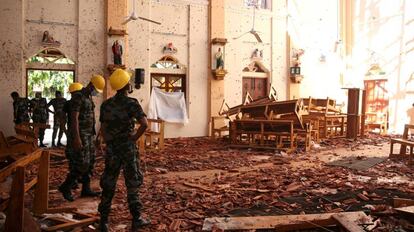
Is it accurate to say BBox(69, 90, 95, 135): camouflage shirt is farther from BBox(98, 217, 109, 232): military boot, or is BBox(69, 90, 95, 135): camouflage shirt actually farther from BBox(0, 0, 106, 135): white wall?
BBox(0, 0, 106, 135): white wall

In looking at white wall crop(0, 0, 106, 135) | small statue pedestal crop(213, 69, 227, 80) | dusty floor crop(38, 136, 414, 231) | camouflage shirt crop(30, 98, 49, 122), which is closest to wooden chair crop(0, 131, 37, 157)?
dusty floor crop(38, 136, 414, 231)

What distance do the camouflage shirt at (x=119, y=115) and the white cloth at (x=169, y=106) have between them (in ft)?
34.2

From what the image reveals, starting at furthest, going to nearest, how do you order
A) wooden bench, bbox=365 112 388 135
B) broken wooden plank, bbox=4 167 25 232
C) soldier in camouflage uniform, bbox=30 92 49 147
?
wooden bench, bbox=365 112 388 135, soldier in camouflage uniform, bbox=30 92 49 147, broken wooden plank, bbox=4 167 25 232

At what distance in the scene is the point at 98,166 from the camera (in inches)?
358

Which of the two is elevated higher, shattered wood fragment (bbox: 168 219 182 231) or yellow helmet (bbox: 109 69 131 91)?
yellow helmet (bbox: 109 69 131 91)

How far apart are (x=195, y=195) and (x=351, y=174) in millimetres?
3896

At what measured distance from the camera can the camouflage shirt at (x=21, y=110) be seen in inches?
480

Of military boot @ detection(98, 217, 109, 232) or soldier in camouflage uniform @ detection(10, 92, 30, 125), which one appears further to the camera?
soldier in camouflage uniform @ detection(10, 92, 30, 125)

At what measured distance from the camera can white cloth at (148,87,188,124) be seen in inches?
593

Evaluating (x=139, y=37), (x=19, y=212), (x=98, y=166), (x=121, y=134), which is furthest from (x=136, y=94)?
(x=19, y=212)

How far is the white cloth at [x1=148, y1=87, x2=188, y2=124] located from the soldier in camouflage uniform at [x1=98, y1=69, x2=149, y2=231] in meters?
10.4

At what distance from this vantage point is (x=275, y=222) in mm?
4773

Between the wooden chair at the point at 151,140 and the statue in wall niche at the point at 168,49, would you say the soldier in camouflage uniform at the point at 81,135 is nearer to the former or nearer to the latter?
the wooden chair at the point at 151,140

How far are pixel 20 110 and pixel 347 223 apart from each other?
37.2 feet
